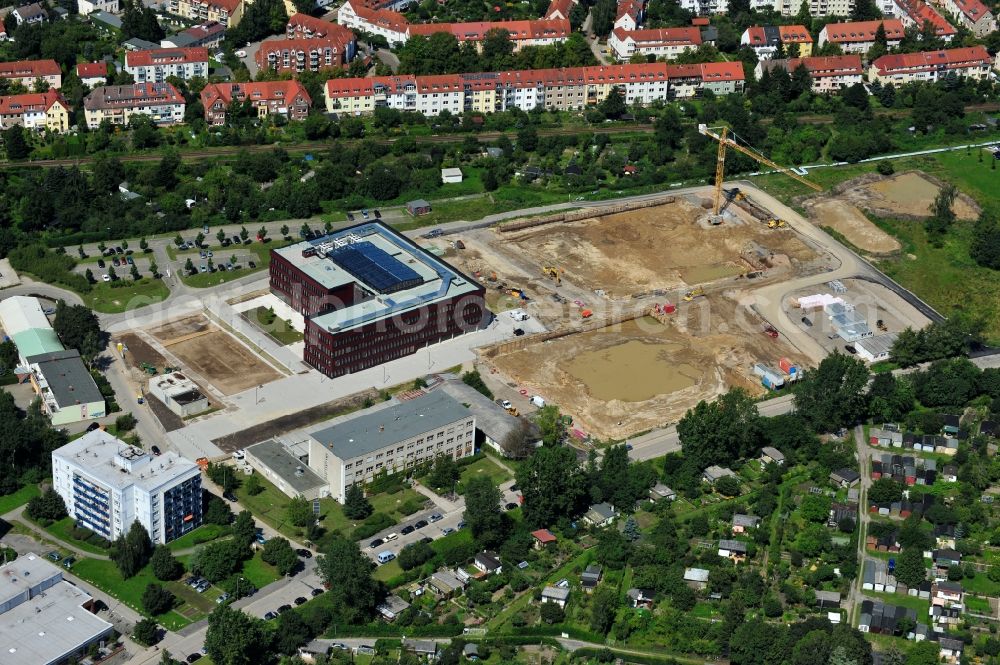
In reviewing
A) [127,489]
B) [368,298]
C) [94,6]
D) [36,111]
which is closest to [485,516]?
[127,489]

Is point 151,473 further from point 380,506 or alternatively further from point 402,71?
point 402,71

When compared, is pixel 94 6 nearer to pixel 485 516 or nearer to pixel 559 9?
pixel 559 9

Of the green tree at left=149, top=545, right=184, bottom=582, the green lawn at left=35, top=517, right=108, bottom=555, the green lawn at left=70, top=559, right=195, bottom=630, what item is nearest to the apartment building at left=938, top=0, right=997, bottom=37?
the green tree at left=149, top=545, right=184, bottom=582

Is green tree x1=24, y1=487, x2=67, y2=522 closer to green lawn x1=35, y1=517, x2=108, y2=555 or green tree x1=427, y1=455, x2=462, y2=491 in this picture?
green lawn x1=35, y1=517, x2=108, y2=555

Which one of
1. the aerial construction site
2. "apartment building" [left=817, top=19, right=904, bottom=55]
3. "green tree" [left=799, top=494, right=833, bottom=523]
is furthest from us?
"apartment building" [left=817, top=19, right=904, bottom=55]

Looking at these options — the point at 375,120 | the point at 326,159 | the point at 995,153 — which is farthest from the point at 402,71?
the point at 995,153

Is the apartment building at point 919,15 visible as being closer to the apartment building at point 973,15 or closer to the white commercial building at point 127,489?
the apartment building at point 973,15
